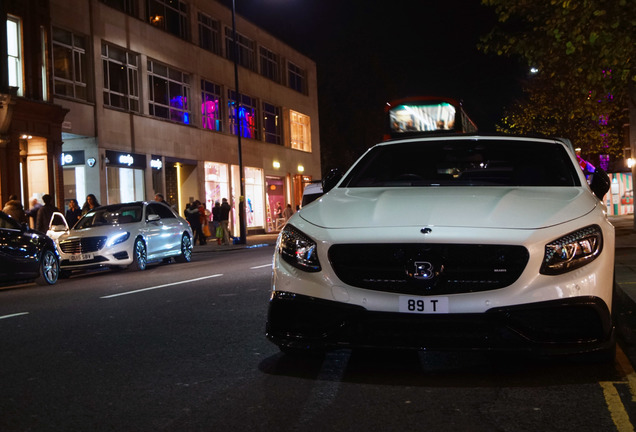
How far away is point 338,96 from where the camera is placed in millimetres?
69438

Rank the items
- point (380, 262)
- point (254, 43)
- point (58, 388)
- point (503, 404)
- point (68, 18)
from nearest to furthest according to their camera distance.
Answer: point (503, 404) → point (380, 262) → point (58, 388) → point (68, 18) → point (254, 43)

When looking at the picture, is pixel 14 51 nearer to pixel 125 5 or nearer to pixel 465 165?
pixel 125 5

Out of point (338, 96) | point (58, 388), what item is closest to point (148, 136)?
point (58, 388)

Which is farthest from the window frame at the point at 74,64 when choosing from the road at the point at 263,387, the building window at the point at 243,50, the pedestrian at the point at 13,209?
the road at the point at 263,387

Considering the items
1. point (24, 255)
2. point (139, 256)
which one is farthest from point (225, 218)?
point (24, 255)

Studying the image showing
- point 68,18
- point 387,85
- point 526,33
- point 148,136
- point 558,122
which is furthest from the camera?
point 387,85

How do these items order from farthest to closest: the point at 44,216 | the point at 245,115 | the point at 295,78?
the point at 295,78 → the point at 245,115 → the point at 44,216

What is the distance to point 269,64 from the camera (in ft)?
161

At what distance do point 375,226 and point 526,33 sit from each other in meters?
13.4

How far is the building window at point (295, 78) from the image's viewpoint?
52.4m

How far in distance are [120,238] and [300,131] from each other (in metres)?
36.8

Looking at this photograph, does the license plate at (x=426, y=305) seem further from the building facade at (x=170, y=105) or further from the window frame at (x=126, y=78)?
the window frame at (x=126, y=78)

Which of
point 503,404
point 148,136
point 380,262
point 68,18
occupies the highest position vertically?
point 68,18

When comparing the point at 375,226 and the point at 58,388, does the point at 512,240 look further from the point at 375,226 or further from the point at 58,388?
the point at 58,388
